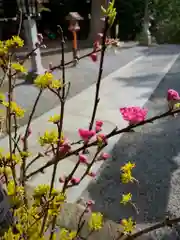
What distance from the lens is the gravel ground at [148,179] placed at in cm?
229

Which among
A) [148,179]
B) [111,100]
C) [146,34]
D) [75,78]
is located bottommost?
[148,179]

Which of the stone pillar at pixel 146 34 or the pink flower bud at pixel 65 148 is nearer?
the pink flower bud at pixel 65 148

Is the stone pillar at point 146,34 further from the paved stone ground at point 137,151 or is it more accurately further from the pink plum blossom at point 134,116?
the pink plum blossom at point 134,116

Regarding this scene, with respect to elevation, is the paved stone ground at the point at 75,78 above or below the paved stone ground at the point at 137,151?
above

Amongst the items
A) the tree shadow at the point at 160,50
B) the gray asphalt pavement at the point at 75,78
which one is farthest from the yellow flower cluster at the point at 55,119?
the tree shadow at the point at 160,50

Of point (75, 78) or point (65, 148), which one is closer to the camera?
point (65, 148)

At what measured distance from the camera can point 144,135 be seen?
366 cm

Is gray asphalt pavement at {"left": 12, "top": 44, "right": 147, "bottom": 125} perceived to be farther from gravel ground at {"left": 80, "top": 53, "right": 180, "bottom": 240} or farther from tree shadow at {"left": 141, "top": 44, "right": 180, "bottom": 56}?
gravel ground at {"left": 80, "top": 53, "right": 180, "bottom": 240}

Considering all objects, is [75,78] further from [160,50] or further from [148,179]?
[160,50]

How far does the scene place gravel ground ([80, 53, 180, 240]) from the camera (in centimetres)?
229

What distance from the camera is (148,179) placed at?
273 centimetres

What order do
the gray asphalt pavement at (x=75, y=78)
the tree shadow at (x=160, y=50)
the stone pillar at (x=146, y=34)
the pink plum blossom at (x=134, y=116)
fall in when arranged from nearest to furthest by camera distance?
the pink plum blossom at (x=134, y=116) → the gray asphalt pavement at (x=75, y=78) → the tree shadow at (x=160, y=50) → the stone pillar at (x=146, y=34)

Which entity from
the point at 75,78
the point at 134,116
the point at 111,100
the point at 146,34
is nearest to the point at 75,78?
the point at 75,78

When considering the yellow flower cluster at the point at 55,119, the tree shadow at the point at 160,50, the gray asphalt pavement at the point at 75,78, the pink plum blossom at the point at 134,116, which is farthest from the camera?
the tree shadow at the point at 160,50
